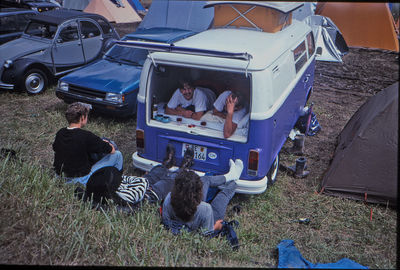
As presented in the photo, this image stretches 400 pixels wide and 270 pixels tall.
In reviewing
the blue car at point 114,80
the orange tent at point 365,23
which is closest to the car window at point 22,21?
the blue car at point 114,80

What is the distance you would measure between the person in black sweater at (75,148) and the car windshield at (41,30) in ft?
17.9

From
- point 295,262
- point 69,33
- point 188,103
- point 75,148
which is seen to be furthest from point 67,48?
point 295,262

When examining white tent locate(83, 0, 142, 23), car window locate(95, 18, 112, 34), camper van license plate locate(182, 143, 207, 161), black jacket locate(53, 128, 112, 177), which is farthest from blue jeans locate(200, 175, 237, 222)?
white tent locate(83, 0, 142, 23)

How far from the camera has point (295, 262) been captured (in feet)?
11.1

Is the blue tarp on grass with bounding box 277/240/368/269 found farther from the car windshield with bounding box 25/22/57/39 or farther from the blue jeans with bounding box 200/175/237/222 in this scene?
the car windshield with bounding box 25/22/57/39

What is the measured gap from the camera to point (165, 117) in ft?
15.8

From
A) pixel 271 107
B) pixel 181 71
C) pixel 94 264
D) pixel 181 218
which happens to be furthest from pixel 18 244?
pixel 181 71

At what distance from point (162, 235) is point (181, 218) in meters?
0.29

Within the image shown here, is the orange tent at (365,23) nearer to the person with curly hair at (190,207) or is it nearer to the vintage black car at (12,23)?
the vintage black car at (12,23)

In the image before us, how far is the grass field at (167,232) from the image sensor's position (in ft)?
9.43

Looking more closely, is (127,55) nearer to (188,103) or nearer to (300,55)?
(188,103)

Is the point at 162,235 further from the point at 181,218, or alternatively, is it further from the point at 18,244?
the point at 18,244

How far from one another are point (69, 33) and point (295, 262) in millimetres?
7918

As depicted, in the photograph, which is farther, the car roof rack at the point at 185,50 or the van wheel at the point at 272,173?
the van wheel at the point at 272,173
